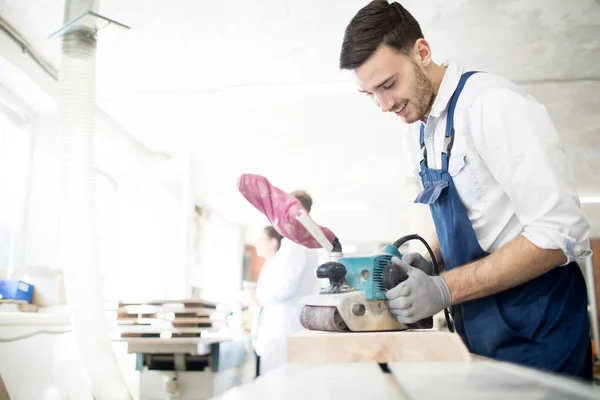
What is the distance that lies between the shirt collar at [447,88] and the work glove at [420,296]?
0.46 m

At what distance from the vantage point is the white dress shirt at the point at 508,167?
44.0 inches

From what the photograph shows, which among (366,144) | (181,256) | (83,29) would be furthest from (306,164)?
(83,29)

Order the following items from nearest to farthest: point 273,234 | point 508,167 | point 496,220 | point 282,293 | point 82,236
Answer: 1. point 508,167
2. point 496,220
3. point 82,236
4. point 282,293
5. point 273,234

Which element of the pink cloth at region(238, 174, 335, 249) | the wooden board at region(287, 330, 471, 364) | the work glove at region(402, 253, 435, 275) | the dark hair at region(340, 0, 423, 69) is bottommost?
the wooden board at region(287, 330, 471, 364)

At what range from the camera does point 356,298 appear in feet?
4.15

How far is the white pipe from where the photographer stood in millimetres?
2182

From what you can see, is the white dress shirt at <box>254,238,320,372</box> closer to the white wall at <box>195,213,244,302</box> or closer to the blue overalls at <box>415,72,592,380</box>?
the blue overalls at <box>415,72,592,380</box>

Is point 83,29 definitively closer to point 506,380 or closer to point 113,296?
point 506,380

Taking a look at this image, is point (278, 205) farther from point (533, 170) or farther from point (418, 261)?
point (533, 170)

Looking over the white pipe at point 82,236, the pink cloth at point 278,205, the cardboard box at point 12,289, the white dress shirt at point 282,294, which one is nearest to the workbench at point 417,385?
the pink cloth at point 278,205

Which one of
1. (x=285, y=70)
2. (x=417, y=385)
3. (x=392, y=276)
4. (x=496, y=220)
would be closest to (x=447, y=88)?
(x=496, y=220)

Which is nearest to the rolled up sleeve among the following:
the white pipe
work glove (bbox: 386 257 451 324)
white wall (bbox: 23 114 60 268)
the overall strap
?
the overall strap

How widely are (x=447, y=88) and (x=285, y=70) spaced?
8.87 ft

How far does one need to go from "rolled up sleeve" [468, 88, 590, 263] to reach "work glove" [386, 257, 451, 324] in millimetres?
245
